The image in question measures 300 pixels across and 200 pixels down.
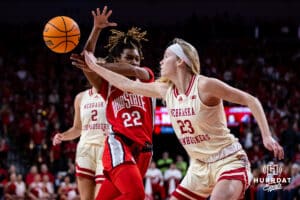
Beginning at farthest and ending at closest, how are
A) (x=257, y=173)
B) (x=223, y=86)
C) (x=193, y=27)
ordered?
(x=193, y=27) → (x=257, y=173) → (x=223, y=86)

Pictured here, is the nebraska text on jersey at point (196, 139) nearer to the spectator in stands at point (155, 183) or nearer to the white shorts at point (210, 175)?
the white shorts at point (210, 175)

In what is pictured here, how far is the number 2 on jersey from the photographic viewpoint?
5.63m

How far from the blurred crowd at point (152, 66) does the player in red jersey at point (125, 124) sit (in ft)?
12.0

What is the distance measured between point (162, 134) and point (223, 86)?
12394mm

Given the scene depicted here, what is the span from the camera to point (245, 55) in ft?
71.3

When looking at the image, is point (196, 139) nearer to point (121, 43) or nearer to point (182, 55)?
point (182, 55)

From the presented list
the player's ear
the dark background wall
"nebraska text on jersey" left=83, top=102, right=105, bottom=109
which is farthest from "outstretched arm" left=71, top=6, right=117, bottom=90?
the dark background wall

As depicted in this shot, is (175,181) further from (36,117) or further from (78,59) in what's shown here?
(78,59)

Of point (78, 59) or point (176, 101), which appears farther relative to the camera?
point (78, 59)

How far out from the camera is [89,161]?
21.7ft

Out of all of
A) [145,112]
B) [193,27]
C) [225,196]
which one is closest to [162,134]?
[193,27]

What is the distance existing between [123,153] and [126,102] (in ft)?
1.69

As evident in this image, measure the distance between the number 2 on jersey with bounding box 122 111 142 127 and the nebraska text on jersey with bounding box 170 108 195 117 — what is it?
761 millimetres

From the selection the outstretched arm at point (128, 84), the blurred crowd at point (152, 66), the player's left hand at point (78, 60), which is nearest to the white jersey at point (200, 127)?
the outstretched arm at point (128, 84)
